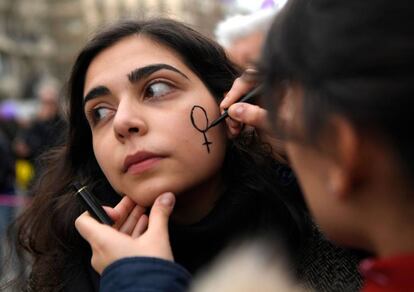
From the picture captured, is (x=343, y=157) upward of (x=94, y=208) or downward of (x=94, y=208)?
upward

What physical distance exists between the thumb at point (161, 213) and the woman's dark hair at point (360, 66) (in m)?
0.46

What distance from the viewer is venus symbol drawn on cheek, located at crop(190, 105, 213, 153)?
1.42m

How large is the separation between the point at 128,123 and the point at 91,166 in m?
0.41

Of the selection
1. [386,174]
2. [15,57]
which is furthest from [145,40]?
[15,57]

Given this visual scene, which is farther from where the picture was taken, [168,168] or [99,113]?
[99,113]

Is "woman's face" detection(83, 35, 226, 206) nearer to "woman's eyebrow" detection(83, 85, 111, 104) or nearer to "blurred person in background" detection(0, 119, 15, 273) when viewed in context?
"woman's eyebrow" detection(83, 85, 111, 104)

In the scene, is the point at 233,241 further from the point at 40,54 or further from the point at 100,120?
the point at 40,54

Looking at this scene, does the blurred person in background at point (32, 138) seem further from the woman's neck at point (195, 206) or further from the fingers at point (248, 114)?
the fingers at point (248, 114)

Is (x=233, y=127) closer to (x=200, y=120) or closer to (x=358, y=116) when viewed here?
(x=200, y=120)

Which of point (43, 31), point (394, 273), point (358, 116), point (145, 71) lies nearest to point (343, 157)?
point (358, 116)

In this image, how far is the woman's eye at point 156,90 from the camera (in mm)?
1442

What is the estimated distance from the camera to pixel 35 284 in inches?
63.6

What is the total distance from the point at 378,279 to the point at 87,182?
1008 mm

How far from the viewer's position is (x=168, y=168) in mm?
1354
